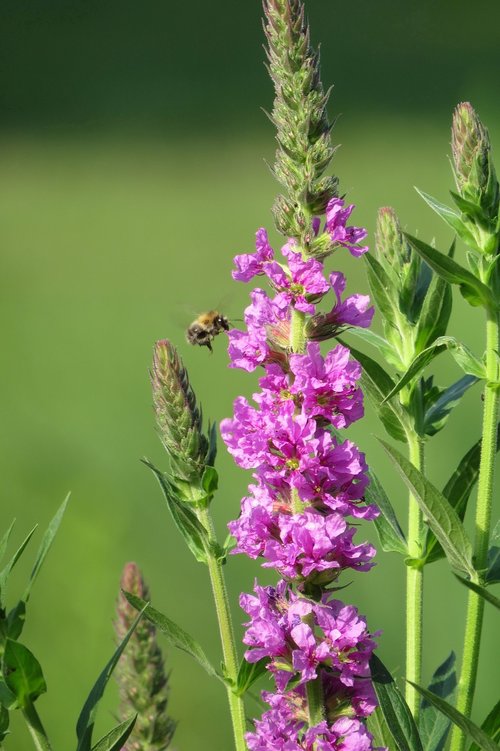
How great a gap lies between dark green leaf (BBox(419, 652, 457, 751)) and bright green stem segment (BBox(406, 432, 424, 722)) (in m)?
0.02

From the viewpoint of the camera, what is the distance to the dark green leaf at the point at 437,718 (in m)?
0.65

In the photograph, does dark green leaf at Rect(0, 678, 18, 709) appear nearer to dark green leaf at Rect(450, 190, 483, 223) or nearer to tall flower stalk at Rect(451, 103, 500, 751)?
tall flower stalk at Rect(451, 103, 500, 751)

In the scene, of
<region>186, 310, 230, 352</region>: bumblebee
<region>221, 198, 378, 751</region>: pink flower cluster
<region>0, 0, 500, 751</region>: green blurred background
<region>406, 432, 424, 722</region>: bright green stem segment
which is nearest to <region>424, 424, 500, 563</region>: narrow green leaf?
<region>406, 432, 424, 722</region>: bright green stem segment

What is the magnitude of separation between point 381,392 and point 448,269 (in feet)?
0.33

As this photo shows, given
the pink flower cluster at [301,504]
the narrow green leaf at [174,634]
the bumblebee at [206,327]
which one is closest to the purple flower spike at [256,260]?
the pink flower cluster at [301,504]

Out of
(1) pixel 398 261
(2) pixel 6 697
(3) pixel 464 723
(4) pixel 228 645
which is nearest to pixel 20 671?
(2) pixel 6 697

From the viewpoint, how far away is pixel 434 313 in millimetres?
680

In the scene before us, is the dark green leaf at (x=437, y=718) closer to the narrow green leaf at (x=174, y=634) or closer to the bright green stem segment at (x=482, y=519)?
the bright green stem segment at (x=482, y=519)

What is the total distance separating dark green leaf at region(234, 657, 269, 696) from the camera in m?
0.61

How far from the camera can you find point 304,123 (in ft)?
1.76

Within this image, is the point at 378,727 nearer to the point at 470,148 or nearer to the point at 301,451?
Answer: the point at 301,451

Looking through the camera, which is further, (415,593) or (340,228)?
(415,593)

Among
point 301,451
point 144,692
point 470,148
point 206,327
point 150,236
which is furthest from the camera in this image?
point 150,236

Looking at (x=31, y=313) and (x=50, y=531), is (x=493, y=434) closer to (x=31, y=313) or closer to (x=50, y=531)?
(x=50, y=531)
